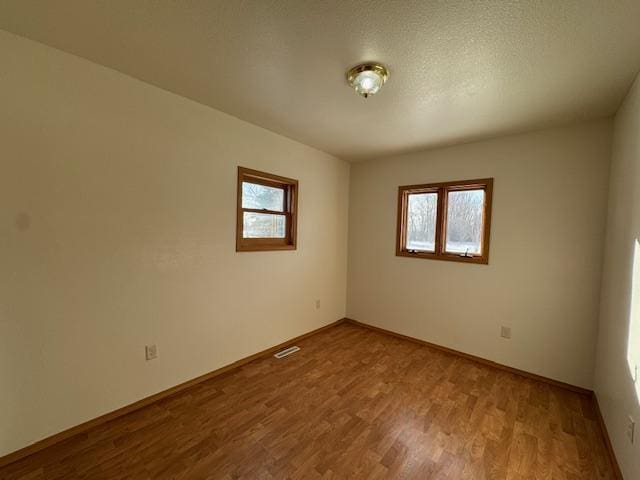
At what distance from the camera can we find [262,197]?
2.93 m

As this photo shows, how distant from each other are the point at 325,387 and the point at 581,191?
286 centimetres

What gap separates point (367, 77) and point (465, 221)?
209 centimetres

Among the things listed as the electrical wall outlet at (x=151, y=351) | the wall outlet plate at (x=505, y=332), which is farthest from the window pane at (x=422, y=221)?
the electrical wall outlet at (x=151, y=351)

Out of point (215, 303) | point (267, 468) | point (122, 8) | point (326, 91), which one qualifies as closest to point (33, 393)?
point (215, 303)

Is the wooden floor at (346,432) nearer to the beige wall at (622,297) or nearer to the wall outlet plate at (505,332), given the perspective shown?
the beige wall at (622,297)

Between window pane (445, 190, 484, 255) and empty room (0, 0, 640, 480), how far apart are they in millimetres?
21

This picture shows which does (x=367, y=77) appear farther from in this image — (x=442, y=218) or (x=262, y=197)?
(x=442, y=218)

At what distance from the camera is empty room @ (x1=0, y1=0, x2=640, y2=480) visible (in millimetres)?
1454

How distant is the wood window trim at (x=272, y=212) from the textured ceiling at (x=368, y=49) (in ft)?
2.16

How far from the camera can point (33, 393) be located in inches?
62.5

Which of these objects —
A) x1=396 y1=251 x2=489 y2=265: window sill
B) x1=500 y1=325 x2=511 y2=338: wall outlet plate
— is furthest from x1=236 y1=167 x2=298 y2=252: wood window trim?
x1=500 y1=325 x2=511 y2=338: wall outlet plate

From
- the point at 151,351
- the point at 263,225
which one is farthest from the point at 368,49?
the point at 151,351

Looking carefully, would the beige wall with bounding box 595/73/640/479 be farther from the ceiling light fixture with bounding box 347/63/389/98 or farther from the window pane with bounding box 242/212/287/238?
the window pane with bounding box 242/212/287/238

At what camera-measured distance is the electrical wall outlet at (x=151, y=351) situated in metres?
2.04
